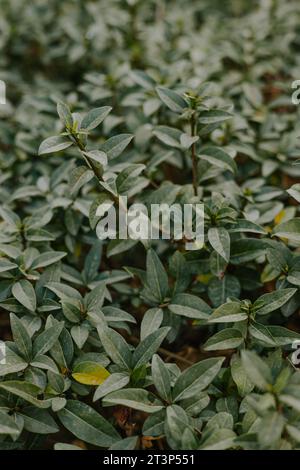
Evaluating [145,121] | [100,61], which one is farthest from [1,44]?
[145,121]

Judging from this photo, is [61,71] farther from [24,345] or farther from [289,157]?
[24,345]

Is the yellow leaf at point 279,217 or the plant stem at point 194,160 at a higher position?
the plant stem at point 194,160

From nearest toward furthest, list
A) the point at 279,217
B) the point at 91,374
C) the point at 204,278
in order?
the point at 91,374, the point at 204,278, the point at 279,217

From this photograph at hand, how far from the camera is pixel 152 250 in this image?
5.11 ft

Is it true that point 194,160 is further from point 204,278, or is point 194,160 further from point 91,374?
point 91,374

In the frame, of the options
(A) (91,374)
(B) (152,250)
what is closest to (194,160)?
(B) (152,250)

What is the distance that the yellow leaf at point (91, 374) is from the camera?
4.52ft

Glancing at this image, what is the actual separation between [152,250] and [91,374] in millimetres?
391

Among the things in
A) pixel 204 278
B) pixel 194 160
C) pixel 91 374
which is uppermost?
pixel 194 160

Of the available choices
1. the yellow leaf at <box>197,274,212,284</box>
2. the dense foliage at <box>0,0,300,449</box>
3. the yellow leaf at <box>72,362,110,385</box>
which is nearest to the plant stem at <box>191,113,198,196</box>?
the dense foliage at <box>0,0,300,449</box>

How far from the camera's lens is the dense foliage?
1.31 meters

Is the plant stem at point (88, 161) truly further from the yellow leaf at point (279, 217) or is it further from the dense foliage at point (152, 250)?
the yellow leaf at point (279, 217)

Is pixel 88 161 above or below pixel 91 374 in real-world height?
above

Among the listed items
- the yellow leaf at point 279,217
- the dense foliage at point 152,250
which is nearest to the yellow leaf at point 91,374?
the dense foliage at point 152,250
